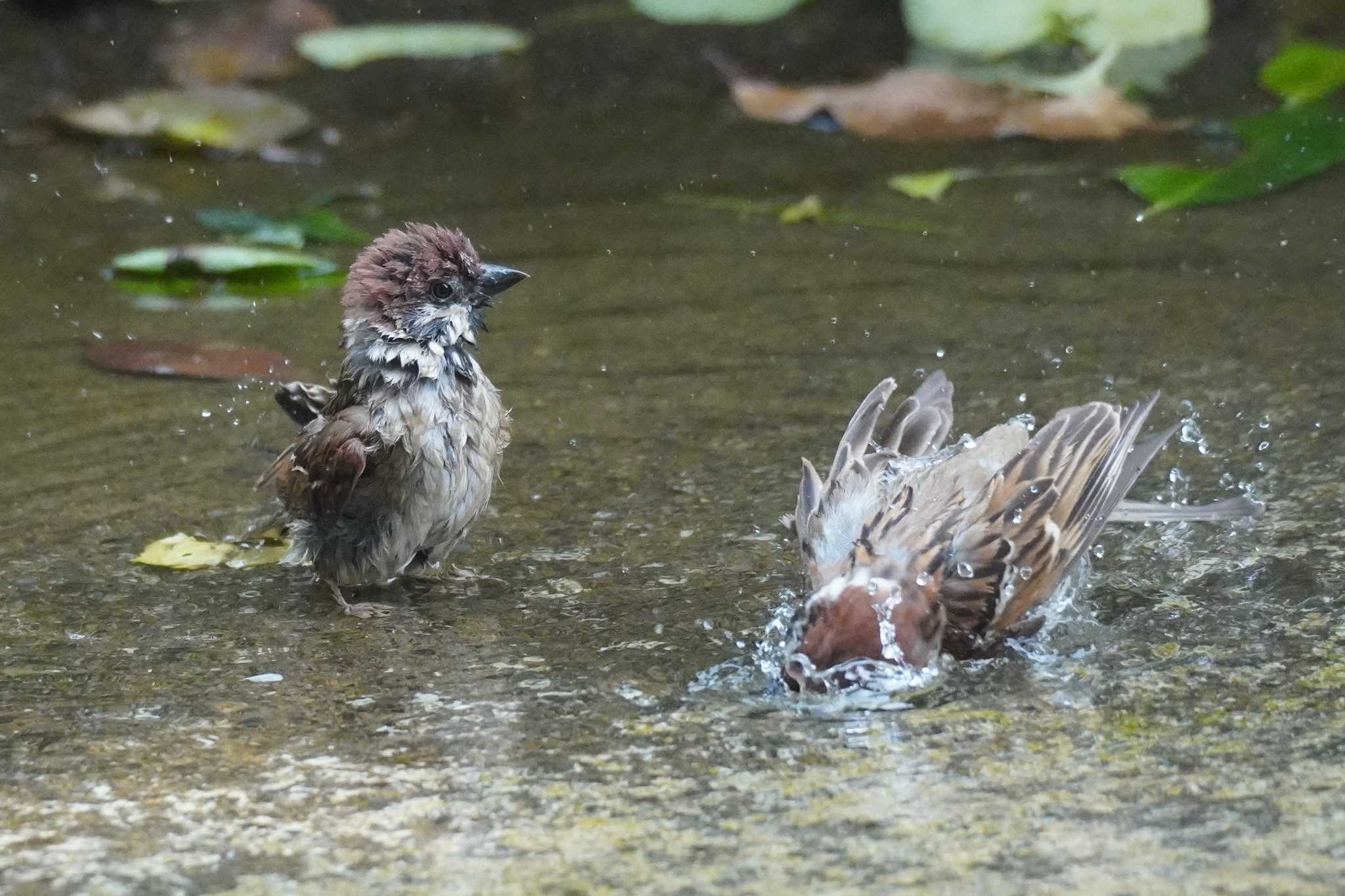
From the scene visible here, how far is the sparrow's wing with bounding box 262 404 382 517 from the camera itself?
3.36m

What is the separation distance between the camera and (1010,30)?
19.6 feet

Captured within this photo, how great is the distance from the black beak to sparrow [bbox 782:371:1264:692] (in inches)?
30.1

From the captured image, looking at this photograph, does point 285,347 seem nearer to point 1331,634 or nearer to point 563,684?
point 563,684

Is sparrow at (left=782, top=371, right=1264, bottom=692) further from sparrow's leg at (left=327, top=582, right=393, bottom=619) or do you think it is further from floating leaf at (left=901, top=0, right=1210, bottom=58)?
floating leaf at (left=901, top=0, right=1210, bottom=58)

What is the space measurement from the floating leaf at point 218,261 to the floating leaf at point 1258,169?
241 cm

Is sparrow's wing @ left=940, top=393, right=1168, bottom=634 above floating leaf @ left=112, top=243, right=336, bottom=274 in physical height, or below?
below

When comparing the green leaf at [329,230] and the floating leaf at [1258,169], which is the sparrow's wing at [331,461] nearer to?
the green leaf at [329,230]

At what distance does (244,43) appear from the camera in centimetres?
680

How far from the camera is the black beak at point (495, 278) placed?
11.8ft

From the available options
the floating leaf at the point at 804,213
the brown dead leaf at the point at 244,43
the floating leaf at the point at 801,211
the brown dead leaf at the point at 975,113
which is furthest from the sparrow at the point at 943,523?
the brown dead leaf at the point at 244,43

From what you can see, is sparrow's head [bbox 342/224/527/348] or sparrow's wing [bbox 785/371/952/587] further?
sparrow's head [bbox 342/224/527/348]

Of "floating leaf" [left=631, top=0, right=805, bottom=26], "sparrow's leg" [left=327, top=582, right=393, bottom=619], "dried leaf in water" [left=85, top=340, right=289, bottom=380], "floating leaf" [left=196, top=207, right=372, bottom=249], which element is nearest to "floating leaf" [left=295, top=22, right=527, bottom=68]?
"floating leaf" [left=631, top=0, right=805, bottom=26]

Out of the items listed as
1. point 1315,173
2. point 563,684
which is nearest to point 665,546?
point 563,684

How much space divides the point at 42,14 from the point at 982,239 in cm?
389
